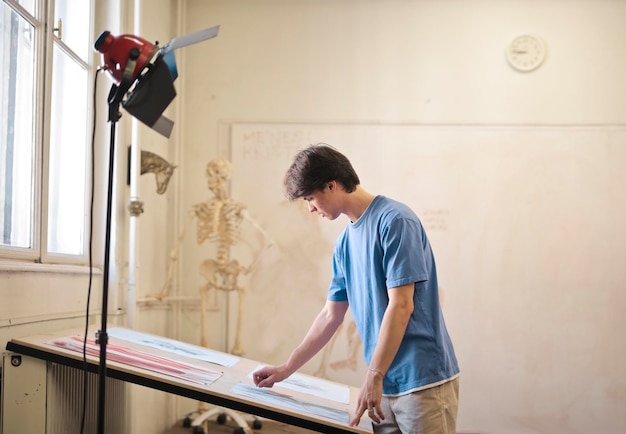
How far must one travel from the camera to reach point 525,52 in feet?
16.1

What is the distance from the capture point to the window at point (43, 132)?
2.73 meters

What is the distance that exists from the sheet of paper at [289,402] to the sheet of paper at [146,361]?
126 millimetres

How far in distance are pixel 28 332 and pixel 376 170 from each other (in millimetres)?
2850

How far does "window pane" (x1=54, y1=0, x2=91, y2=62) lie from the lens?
3.40 m

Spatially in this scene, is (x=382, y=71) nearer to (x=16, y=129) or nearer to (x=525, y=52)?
(x=525, y=52)

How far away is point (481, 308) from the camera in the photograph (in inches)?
189

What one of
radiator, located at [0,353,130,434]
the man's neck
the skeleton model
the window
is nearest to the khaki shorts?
the man's neck

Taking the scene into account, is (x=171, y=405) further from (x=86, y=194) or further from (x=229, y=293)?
(x=86, y=194)

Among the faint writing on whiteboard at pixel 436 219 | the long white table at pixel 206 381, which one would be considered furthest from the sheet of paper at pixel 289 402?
the faint writing on whiteboard at pixel 436 219

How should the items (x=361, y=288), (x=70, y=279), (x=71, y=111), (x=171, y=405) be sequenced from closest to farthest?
(x=361, y=288) < (x=70, y=279) < (x=71, y=111) < (x=171, y=405)

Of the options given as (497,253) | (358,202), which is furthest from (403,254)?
(497,253)

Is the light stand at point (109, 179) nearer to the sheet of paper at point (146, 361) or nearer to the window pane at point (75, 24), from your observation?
the sheet of paper at point (146, 361)

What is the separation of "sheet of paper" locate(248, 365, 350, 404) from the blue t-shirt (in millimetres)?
339

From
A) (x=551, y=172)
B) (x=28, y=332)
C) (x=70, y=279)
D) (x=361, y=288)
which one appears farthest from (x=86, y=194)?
(x=551, y=172)
